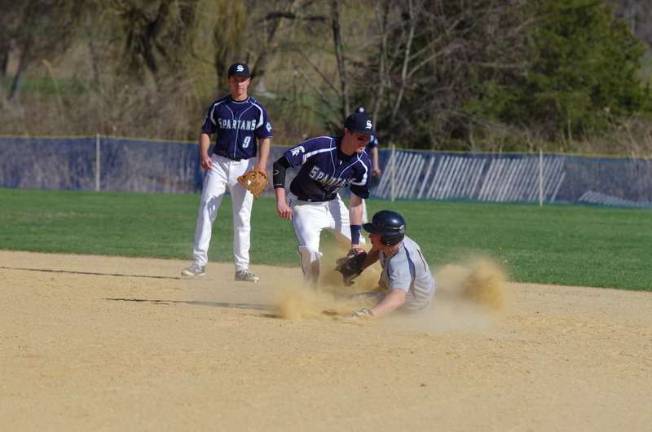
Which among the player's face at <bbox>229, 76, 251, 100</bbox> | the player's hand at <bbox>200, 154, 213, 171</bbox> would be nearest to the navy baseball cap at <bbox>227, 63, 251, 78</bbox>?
the player's face at <bbox>229, 76, 251, 100</bbox>

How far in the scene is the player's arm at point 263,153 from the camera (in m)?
11.6

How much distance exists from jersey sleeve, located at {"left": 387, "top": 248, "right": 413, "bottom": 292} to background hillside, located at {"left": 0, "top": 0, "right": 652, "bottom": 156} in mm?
26762

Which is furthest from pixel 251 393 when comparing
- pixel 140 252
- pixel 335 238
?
pixel 140 252

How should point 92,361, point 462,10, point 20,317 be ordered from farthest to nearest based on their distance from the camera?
point 462,10 → point 20,317 → point 92,361

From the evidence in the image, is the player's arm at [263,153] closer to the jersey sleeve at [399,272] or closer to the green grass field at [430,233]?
the jersey sleeve at [399,272]

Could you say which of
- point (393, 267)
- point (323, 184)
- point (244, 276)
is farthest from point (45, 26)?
point (393, 267)

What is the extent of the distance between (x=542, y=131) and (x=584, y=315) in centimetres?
2804

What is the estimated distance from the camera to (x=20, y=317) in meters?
9.30

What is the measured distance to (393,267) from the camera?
29.9 feet

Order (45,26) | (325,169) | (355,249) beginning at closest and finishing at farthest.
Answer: (355,249) → (325,169) → (45,26)

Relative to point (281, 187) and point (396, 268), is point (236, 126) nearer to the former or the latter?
point (281, 187)

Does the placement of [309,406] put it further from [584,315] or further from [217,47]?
[217,47]

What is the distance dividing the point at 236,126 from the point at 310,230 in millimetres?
2103

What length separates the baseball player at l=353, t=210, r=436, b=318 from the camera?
29.6ft
